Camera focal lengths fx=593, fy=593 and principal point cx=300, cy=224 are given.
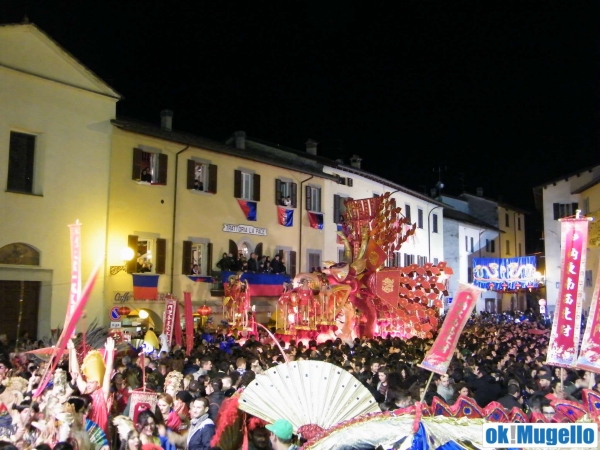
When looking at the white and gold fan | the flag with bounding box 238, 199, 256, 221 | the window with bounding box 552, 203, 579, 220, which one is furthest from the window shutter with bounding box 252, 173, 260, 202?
the window with bounding box 552, 203, 579, 220

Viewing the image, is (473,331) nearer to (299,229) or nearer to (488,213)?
(299,229)

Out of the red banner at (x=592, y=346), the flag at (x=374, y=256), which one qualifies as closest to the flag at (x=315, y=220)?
the flag at (x=374, y=256)

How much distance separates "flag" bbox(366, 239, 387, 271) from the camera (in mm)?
23359

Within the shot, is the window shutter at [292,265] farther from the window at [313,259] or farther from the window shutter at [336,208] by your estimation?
the window shutter at [336,208]

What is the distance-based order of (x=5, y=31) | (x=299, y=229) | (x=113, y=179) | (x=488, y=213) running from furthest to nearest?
(x=488, y=213) → (x=299, y=229) → (x=113, y=179) → (x=5, y=31)

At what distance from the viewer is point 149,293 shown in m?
21.4

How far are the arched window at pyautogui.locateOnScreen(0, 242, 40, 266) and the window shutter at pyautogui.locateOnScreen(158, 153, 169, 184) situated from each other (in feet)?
17.8

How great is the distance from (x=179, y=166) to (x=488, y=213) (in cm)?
3622

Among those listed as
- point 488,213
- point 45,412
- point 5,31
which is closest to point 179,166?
point 5,31

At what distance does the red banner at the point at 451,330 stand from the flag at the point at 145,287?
15609mm

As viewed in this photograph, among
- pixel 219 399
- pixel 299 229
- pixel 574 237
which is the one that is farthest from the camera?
pixel 299 229

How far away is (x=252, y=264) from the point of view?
24.9 m

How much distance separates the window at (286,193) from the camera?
27672mm

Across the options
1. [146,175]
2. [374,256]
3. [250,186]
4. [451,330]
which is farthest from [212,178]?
[451,330]
